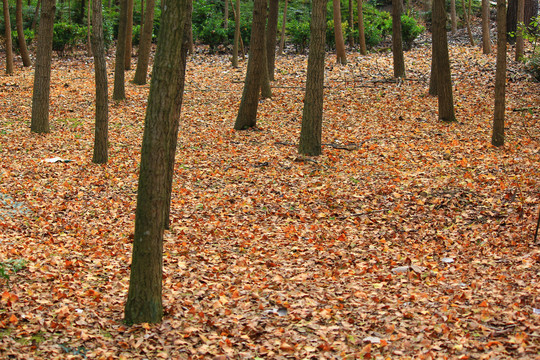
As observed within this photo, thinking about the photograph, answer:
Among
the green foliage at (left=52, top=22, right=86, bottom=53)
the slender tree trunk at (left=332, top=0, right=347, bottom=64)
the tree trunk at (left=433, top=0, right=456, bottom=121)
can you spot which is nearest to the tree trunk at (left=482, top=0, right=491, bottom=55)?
the slender tree trunk at (left=332, top=0, right=347, bottom=64)

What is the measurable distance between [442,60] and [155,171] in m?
10.5

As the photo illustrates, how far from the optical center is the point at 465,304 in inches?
207

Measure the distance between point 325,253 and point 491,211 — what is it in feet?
9.66

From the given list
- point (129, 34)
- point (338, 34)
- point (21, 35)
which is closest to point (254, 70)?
point (338, 34)

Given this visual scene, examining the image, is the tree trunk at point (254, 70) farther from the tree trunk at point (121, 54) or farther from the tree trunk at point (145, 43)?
the tree trunk at point (145, 43)

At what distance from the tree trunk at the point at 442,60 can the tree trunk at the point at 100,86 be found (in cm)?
845

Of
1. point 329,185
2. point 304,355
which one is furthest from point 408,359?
point 329,185

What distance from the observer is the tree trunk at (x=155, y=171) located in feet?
14.8

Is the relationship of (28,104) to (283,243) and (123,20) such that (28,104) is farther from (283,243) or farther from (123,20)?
(283,243)

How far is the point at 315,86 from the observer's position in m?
10.9

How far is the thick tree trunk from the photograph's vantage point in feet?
33.0

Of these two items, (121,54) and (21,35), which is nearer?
(121,54)

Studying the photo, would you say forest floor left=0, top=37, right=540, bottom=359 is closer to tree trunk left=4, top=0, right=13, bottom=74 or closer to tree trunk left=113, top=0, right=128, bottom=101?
tree trunk left=113, top=0, right=128, bottom=101

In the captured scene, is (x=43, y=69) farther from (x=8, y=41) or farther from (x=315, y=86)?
(x=8, y=41)
